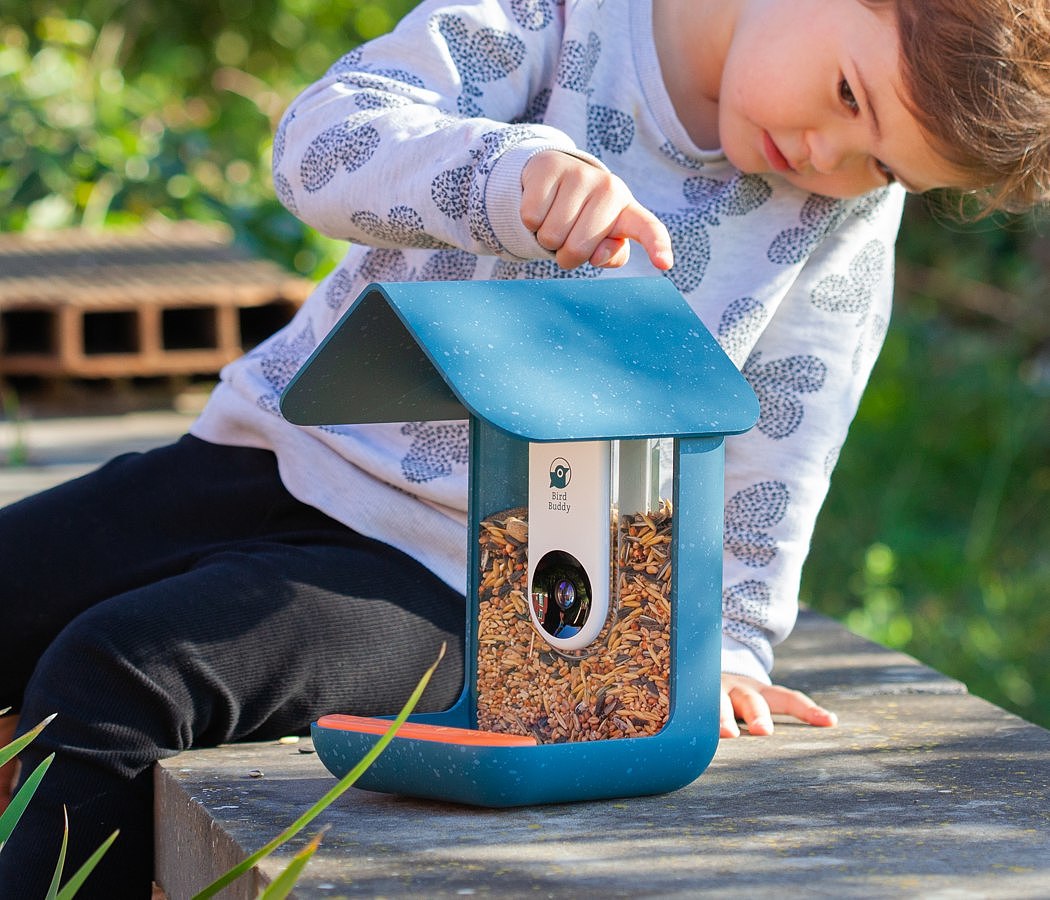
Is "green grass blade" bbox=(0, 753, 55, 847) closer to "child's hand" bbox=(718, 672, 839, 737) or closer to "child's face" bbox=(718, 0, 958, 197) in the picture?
"child's hand" bbox=(718, 672, 839, 737)

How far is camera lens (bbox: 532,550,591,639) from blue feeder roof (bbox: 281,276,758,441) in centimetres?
15

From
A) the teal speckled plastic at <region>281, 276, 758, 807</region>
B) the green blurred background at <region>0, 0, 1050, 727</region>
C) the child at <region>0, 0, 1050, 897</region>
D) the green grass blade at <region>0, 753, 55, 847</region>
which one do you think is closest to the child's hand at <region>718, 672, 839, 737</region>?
the child at <region>0, 0, 1050, 897</region>

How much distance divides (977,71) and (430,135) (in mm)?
480

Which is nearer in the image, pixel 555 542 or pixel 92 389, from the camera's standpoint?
pixel 555 542

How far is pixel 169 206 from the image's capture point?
4.58m

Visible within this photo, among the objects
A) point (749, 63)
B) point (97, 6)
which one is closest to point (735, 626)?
point (749, 63)

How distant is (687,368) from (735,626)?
1.68ft

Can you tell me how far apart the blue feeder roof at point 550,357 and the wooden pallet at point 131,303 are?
254cm

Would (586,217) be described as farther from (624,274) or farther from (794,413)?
(794,413)

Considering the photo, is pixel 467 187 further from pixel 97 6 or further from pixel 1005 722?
pixel 97 6

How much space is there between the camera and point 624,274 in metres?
1.54

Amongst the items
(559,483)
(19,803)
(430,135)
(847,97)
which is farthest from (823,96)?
(19,803)

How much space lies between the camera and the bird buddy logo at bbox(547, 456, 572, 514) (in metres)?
1.14

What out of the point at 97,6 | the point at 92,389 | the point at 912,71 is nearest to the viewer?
the point at 912,71
